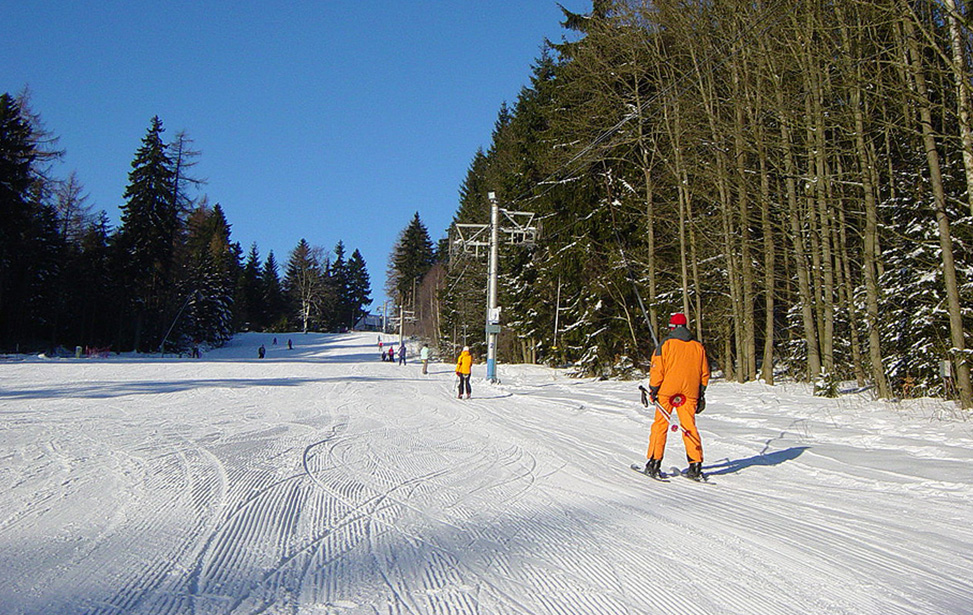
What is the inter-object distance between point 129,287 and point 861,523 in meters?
55.8

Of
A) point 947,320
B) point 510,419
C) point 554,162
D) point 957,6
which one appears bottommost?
point 510,419

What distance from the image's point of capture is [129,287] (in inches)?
2014

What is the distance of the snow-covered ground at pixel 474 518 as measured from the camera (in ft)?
11.5

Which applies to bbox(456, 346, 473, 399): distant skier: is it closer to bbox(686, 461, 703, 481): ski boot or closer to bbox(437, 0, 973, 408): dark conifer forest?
bbox(437, 0, 973, 408): dark conifer forest

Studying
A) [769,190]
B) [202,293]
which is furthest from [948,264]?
[202,293]

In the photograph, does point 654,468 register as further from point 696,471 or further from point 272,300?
point 272,300

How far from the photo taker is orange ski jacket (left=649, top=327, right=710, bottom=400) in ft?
22.8

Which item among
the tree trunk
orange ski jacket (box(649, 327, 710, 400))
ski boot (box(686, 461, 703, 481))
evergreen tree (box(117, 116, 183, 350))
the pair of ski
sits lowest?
the pair of ski

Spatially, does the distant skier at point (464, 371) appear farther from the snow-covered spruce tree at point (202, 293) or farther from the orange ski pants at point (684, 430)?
the snow-covered spruce tree at point (202, 293)

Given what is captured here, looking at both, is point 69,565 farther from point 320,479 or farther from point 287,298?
point 287,298

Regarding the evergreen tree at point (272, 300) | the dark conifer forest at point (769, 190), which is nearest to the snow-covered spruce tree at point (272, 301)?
the evergreen tree at point (272, 300)

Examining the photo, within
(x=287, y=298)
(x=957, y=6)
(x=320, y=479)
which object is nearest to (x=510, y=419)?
(x=320, y=479)

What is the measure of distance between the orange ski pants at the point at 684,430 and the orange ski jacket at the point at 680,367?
0.09m

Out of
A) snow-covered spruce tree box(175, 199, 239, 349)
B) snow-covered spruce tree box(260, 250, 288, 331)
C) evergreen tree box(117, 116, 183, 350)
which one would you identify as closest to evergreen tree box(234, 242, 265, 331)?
snow-covered spruce tree box(260, 250, 288, 331)
